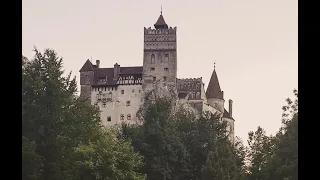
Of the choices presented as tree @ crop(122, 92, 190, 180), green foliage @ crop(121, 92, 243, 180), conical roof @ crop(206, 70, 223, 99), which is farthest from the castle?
tree @ crop(122, 92, 190, 180)

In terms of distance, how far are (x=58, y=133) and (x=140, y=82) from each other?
53.3m

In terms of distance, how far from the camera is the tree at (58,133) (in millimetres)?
29391

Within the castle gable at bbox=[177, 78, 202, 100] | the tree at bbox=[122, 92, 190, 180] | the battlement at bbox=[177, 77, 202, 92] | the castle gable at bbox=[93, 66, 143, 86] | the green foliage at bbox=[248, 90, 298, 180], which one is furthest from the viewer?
the castle gable at bbox=[93, 66, 143, 86]

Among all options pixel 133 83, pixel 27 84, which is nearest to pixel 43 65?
pixel 27 84

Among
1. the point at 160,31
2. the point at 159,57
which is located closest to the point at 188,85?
the point at 159,57

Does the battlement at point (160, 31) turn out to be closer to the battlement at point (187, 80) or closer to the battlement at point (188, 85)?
the battlement at point (187, 80)

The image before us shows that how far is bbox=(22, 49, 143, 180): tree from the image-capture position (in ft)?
96.4

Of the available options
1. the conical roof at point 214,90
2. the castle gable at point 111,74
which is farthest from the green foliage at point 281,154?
the conical roof at point 214,90

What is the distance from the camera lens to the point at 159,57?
86062 mm

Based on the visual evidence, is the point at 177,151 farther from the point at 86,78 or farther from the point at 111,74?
the point at 86,78

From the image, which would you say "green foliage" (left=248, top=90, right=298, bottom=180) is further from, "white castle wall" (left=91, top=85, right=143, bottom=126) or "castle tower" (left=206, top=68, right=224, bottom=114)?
"castle tower" (left=206, top=68, right=224, bottom=114)
